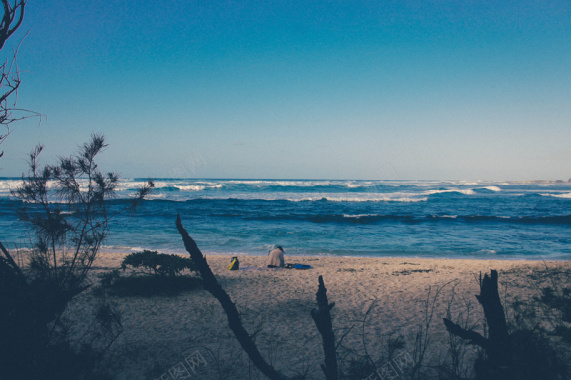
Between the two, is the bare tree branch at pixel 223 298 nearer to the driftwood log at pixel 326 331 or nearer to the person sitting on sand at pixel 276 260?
the driftwood log at pixel 326 331

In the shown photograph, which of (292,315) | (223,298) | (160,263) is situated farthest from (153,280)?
(223,298)

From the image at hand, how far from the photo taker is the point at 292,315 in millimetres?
6828

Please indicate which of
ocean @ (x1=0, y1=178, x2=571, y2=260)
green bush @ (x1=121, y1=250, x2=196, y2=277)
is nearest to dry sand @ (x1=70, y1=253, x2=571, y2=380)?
green bush @ (x1=121, y1=250, x2=196, y2=277)

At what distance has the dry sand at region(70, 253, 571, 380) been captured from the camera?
497cm

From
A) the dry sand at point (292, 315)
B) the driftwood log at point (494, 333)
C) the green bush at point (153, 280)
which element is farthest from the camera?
the green bush at point (153, 280)

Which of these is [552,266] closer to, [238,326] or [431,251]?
[431,251]

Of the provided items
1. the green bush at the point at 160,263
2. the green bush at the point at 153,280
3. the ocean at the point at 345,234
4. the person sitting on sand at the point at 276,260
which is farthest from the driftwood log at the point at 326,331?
the person sitting on sand at the point at 276,260

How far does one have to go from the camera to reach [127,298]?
7566mm

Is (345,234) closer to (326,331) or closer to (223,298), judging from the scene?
(326,331)

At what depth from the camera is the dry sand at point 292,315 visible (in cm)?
497

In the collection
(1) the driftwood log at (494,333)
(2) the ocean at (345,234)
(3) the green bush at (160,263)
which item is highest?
(1) the driftwood log at (494,333)

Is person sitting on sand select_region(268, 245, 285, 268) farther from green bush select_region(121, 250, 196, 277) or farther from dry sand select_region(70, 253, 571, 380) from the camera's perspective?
green bush select_region(121, 250, 196, 277)

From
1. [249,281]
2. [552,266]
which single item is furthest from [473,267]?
[249,281]

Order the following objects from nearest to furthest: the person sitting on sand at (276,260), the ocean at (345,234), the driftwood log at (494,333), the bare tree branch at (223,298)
A: the bare tree branch at (223,298) < the driftwood log at (494,333) < the person sitting on sand at (276,260) < the ocean at (345,234)
